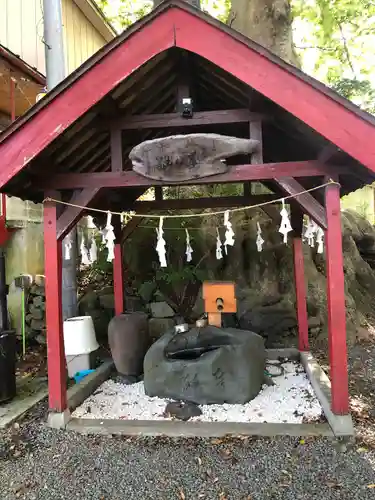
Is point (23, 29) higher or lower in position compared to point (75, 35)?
lower

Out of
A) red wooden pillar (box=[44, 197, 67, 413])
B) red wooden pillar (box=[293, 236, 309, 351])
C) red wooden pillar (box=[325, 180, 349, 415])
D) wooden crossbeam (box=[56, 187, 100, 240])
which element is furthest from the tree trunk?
red wooden pillar (box=[44, 197, 67, 413])

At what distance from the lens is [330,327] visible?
3.69 metres

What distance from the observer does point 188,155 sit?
371 centimetres

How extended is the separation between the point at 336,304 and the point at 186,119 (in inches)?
94.4

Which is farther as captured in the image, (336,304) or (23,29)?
(23,29)

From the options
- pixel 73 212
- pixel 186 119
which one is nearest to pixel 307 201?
pixel 186 119

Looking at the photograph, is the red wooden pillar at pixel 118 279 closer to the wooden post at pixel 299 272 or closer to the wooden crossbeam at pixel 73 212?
the wooden crossbeam at pixel 73 212

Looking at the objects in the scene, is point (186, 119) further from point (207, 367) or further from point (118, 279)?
point (118, 279)

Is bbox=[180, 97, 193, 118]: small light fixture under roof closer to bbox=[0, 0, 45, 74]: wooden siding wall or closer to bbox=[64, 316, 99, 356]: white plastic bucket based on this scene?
bbox=[64, 316, 99, 356]: white plastic bucket

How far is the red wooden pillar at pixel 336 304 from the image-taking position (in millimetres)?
3637

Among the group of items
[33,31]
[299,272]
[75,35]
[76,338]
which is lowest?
[76,338]

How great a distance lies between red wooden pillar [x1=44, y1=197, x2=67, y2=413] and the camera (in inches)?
156

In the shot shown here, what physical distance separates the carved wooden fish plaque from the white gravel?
2.57 metres

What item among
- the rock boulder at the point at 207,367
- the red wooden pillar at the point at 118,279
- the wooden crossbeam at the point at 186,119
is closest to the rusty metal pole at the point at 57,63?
the red wooden pillar at the point at 118,279
